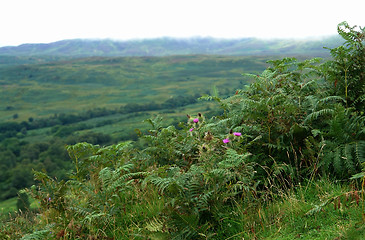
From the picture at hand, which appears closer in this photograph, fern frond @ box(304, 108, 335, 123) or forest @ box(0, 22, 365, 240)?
forest @ box(0, 22, 365, 240)

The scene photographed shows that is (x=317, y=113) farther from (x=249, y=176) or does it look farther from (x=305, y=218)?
(x=305, y=218)

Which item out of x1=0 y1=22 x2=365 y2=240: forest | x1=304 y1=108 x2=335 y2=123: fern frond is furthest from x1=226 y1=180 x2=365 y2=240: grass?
x1=304 y1=108 x2=335 y2=123: fern frond

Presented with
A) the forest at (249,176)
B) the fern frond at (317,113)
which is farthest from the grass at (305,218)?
the fern frond at (317,113)

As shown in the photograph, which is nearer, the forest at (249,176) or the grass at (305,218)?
the grass at (305,218)

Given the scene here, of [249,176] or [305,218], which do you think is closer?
[305,218]

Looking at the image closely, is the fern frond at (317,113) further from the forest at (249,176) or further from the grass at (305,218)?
the grass at (305,218)

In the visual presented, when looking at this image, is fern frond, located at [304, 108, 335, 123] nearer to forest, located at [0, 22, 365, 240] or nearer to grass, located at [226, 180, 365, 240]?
forest, located at [0, 22, 365, 240]

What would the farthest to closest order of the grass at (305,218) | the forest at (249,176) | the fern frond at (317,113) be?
the fern frond at (317,113), the forest at (249,176), the grass at (305,218)

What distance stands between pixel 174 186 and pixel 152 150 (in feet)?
7.09

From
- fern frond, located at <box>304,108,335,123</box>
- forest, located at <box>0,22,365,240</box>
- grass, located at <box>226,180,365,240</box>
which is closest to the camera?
grass, located at <box>226,180,365,240</box>

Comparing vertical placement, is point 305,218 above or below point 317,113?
below

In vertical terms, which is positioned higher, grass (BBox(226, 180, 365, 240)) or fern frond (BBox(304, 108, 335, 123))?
fern frond (BBox(304, 108, 335, 123))

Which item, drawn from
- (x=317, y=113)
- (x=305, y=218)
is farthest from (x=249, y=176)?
(x=317, y=113)

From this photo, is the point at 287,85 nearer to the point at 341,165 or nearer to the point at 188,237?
the point at 341,165
